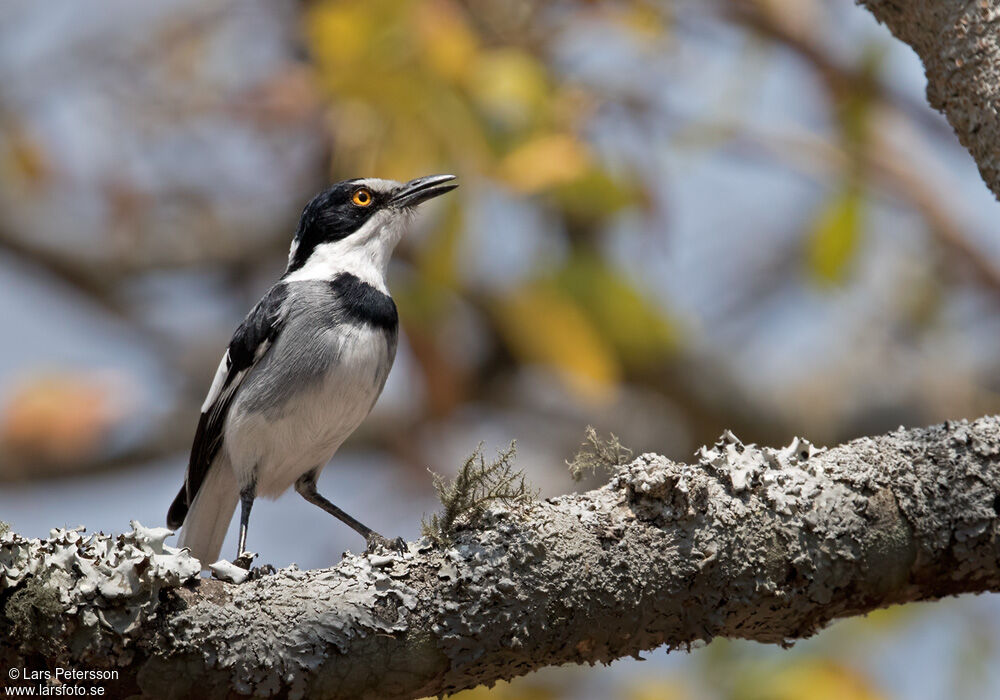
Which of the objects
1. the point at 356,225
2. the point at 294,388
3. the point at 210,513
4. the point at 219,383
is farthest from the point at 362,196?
the point at 210,513

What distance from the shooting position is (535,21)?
5.68m

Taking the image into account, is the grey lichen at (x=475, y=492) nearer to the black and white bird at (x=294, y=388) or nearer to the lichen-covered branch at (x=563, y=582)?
the lichen-covered branch at (x=563, y=582)

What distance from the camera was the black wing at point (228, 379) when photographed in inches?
166

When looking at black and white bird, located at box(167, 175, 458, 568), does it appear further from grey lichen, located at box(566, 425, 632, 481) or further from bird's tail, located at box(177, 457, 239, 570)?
grey lichen, located at box(566, 425, 632, 481)

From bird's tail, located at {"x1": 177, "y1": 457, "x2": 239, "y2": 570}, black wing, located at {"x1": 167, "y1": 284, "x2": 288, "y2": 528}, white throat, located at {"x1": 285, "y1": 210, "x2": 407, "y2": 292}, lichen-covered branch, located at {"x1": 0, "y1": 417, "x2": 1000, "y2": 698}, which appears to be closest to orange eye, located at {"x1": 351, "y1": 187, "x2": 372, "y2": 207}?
white throat, located at {"x1": 285, "y1": 210, "x2": 407, "y2": 292}

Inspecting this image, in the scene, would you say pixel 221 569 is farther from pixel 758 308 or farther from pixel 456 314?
pixel 758 308

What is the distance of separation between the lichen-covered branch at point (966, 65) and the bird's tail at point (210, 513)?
9.75ft

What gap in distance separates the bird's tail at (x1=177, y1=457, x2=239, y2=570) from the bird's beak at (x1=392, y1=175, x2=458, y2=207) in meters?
1.39

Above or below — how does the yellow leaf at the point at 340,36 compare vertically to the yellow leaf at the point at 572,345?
above

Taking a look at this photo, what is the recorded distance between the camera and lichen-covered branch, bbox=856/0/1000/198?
9.04 ft

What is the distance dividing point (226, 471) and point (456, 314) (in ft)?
8.36

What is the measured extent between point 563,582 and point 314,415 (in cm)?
195

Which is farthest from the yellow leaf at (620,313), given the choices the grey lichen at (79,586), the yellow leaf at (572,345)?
the grey lichen at (79,586)

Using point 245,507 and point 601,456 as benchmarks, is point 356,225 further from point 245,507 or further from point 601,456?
point 601,456
